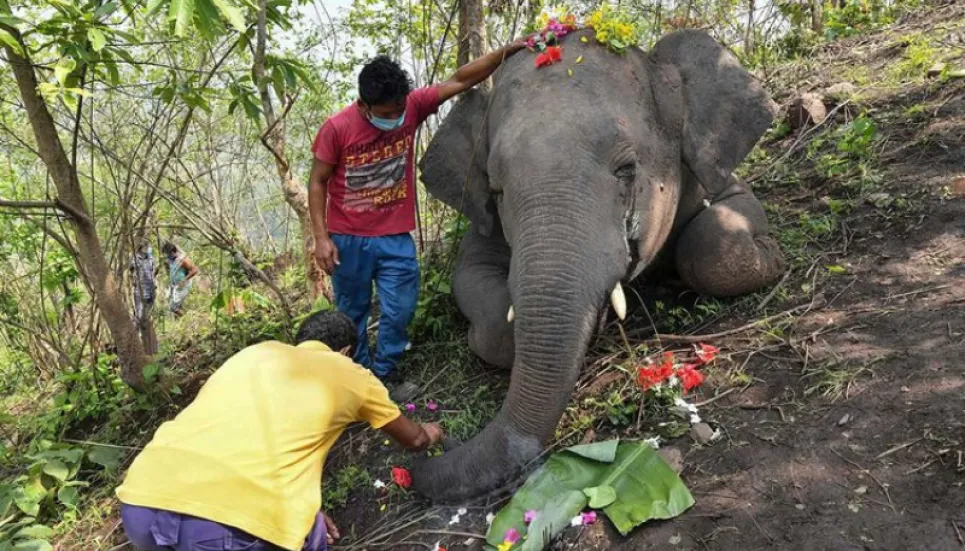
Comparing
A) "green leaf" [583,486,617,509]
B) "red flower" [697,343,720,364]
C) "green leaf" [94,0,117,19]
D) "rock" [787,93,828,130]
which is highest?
"green leaf" [94,0,117,19]

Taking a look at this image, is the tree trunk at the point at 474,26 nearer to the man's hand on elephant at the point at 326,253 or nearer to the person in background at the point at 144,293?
the man's hand on elephant at the point at 326,253

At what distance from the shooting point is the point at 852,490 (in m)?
2.58

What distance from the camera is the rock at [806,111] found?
6195 millimetres

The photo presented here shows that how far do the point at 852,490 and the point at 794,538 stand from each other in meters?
0.33

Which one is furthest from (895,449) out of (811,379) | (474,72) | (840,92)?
(840,92)

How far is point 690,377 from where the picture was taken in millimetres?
3471

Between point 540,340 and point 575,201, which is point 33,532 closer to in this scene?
point 540,340

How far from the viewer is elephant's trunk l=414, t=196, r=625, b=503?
3020 millimetres

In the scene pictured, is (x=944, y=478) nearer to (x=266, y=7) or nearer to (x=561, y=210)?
(x=561, y=210)

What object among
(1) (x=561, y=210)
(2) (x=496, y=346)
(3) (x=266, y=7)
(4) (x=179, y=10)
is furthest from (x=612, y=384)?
(3) (x=266, y=7)

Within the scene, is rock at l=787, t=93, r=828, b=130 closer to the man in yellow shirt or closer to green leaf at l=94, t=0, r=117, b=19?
the man in yellow shirt

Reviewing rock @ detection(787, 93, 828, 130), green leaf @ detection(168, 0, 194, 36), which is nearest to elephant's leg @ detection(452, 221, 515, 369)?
green leaf @ detection(168, 0, 194, 36)

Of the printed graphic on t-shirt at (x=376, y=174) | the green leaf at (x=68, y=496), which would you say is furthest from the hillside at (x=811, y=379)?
the printed graphic on t-shirt at (x=376, y=174)

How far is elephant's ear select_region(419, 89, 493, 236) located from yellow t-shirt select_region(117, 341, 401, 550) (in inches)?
65.7
